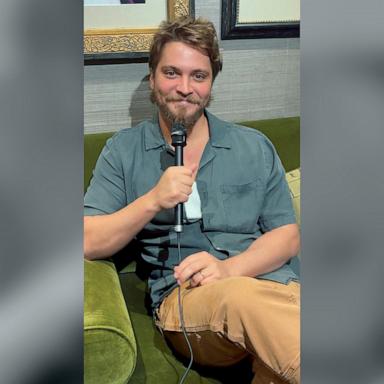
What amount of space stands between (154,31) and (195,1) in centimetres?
8

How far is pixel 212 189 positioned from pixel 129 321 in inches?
9.6

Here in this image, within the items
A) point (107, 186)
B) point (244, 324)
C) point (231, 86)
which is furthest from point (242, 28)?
point (244, 324)

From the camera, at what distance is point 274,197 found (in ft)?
3.43

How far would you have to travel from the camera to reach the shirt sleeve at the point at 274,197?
1.03 meters

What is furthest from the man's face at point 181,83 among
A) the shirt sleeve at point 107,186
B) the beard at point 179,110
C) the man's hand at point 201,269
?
the man's hand at point 201,269

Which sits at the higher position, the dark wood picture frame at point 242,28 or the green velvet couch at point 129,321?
the dark wood picture frame at point 242,28

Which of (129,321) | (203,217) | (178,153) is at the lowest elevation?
(129,321)

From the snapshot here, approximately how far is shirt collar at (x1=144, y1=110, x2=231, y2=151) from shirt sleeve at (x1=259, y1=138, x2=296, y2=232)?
68mm

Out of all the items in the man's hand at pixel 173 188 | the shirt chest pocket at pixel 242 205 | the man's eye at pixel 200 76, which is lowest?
the shirt chest pocket at pixel 242 205

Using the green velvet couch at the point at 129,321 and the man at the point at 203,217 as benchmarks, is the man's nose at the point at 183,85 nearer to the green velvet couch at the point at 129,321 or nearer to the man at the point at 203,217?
the man at the point at 203,217

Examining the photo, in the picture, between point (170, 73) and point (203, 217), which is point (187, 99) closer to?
point (170, 73)
